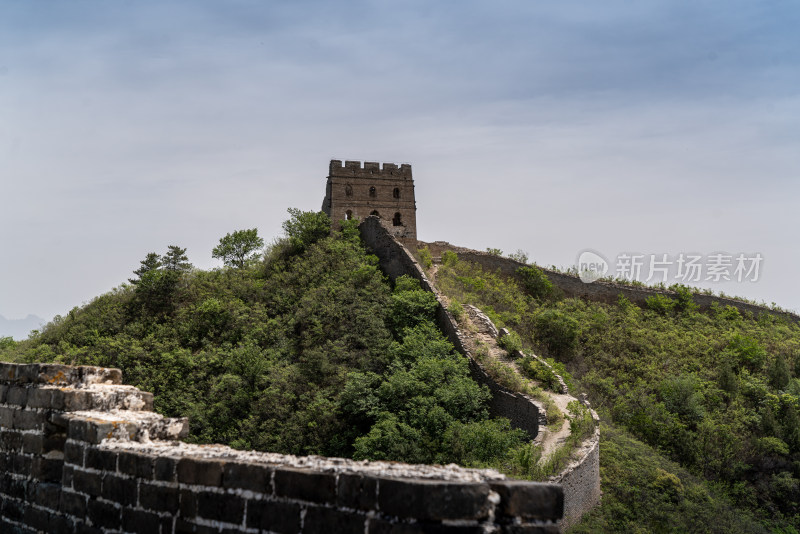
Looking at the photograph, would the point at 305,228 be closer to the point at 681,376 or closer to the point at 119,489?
the point at 681,376

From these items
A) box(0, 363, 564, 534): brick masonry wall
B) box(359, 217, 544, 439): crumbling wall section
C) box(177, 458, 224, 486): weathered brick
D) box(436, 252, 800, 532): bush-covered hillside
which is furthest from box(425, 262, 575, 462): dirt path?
box(177, 458, 224, 486): weathered brick

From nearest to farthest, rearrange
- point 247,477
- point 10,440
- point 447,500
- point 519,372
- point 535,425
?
1. point 447,500
2. point 247,477
3. point 10,440
4. point 535,425
5. point 519,372

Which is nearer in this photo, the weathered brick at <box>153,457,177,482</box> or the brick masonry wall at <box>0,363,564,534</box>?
the brick masonry wall at <box>0,363,564,534</box>

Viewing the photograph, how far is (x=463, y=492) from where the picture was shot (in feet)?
10.8

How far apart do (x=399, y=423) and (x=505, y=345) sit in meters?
4.19

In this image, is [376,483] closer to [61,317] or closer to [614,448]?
[614,448]

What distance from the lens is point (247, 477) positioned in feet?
12.5

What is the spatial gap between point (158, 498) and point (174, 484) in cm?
17

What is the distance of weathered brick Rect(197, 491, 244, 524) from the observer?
149 inches

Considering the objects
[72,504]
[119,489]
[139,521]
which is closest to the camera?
[139,521]

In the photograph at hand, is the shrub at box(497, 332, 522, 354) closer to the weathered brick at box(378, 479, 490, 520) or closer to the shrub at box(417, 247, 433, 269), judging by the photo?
the shrub at box(417, 247, 433, 269)

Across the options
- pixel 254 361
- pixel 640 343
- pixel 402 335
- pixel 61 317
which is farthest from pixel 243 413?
pixel 640 343

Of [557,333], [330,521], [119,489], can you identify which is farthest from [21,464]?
[557,333]

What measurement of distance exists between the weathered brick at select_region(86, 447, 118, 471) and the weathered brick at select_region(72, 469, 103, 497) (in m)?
0.07
